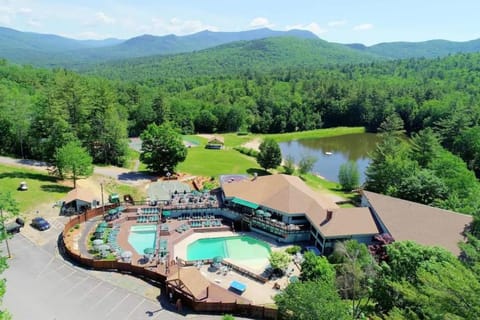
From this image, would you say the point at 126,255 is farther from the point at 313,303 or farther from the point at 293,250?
the point at 313,303

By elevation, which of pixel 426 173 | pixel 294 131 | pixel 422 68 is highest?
pixel 422 68

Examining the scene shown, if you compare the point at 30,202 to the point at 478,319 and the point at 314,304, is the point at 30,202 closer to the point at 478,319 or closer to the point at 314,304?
the point at 314,304

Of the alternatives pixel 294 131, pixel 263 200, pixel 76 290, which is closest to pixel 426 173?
pixel 263 200

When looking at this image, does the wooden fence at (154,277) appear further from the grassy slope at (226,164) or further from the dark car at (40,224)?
the grassy slope at (226,164)

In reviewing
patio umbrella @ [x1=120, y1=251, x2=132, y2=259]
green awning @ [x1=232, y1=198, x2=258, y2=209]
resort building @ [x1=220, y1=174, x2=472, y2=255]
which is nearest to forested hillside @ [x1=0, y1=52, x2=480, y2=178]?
patio umbrella @ [x1=120, y1=251, x2=132, y2=259]

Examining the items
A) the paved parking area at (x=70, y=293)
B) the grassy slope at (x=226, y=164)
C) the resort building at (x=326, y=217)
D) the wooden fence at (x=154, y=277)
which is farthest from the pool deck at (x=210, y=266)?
the grassy slope at (x=226, y=164)
